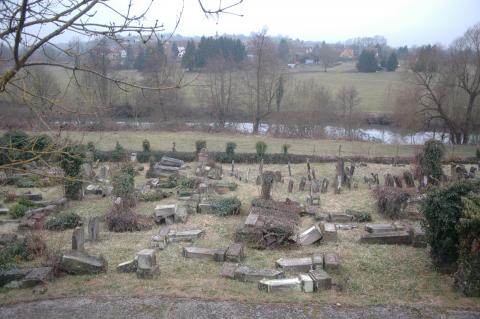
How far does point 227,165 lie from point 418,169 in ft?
31.6

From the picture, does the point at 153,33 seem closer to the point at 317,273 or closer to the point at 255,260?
the point at 317,273

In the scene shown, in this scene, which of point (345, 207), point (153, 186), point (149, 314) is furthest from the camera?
point (153, 186)

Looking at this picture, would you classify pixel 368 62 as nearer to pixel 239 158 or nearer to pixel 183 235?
pixel 239 158

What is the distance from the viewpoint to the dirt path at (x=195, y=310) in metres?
7.17

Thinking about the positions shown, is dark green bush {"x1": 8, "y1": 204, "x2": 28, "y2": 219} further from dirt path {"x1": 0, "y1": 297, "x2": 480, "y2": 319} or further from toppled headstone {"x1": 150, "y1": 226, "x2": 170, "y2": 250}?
dirt path {"x1": 0, "y1": 297, "x2": 480, "y2": 319}

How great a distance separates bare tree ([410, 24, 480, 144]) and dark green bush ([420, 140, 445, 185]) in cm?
1822

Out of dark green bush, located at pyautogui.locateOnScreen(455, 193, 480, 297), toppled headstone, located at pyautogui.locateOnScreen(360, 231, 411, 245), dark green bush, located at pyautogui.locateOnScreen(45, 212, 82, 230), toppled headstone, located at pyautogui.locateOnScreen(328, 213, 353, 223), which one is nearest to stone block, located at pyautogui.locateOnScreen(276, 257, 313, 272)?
toppled headstone, located at pyautogui.locateOnScreen(360, 231, 411, 245)

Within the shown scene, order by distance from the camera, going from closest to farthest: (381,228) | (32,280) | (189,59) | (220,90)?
(32,280) → (381,228) → (189,59) → (220,90)

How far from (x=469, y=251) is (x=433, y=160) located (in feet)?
27.2

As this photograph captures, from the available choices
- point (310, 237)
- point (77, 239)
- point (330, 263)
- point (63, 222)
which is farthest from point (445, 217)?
point (63, 222)

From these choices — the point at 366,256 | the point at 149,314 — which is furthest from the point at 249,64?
the point at 149,314

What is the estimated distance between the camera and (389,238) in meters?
10.8

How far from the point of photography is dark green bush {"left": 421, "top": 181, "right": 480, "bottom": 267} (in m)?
8.58

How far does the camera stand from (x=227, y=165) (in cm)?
2286
